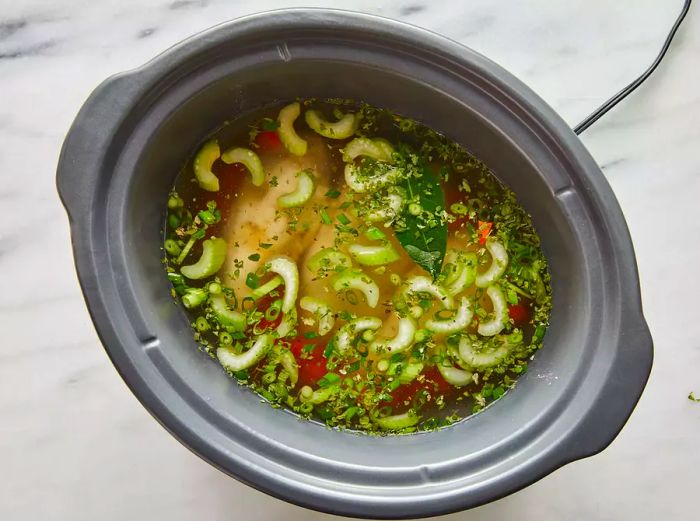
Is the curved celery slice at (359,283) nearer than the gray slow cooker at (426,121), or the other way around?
the gray slow cooker at (426,121)

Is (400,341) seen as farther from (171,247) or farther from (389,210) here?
(171,247)

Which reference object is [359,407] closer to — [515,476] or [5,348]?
[515,476]

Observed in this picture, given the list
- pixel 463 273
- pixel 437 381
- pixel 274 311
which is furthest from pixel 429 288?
pixel 274 311

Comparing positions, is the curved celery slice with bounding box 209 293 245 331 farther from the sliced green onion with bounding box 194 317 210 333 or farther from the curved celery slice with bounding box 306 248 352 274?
the curved celery slice with bounding box 306 248 352 274

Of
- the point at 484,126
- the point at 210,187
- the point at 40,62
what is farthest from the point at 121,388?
the point at 484,126

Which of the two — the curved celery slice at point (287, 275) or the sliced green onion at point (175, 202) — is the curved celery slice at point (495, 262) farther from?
the sliced green onion at point (175, 202)

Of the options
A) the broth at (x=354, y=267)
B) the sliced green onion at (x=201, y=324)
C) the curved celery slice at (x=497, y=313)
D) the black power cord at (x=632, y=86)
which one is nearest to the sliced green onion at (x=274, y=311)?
the broth at (x=354, y=267)

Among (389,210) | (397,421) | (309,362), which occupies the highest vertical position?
(389,210)
